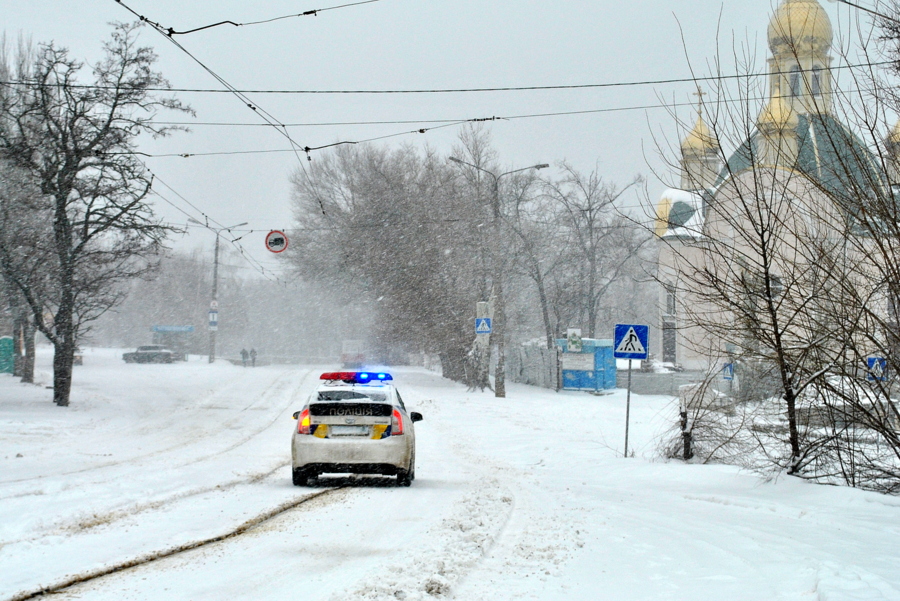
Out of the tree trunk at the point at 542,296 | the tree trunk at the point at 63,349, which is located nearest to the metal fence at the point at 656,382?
the tree trunk at the point at 542,296

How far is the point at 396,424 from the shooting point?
38.8ft

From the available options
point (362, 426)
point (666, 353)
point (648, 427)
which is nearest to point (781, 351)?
point (362, 426)

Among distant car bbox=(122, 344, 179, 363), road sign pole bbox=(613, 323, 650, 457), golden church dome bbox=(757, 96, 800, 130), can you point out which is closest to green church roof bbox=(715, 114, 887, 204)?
golden church dome bbox=(757, 96, 800, 130)

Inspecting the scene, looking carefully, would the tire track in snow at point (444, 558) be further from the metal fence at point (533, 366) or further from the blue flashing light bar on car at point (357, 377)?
the metal fence at point (533, 366)

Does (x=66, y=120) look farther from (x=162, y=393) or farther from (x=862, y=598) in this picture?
(x=862, y=598)

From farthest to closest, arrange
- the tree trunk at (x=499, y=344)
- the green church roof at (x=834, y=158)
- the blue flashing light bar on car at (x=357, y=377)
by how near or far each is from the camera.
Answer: the tree trunk at (x=499, y=344), the blue flashing light bar on car at (x=357, y=377), the green church roof at (x=834, y=158)

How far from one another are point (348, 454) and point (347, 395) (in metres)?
0.87

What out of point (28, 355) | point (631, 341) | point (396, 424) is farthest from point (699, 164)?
point (28, 355)

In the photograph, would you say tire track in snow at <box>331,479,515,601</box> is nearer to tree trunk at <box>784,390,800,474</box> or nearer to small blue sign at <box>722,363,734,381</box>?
small blue sign at <box>722,363,734,381</box>

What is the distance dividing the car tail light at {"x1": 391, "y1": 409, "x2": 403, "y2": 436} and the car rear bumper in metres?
0.11

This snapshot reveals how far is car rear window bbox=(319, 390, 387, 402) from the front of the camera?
12.0 m

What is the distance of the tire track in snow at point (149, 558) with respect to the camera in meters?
5.65

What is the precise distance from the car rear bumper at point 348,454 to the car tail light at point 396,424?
0.11 m

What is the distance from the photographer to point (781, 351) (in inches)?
428
